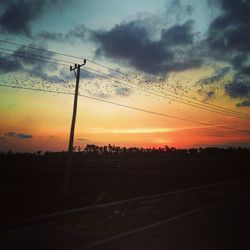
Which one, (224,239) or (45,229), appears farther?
(45,229)

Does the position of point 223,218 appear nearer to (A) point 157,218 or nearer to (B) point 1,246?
(A) point 157,218

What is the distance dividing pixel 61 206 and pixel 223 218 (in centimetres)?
821

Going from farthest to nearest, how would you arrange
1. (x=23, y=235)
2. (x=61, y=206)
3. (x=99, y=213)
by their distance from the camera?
(x=61, y=206) < (x=99, y=213) < (x=23, y=235)

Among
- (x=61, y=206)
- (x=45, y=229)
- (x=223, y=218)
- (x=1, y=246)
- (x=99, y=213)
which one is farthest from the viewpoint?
(x=61, y=206)

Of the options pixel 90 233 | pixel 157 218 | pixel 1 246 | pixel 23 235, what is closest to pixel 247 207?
pixel 157 218

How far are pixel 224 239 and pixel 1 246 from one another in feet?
18.6

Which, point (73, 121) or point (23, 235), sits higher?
point (73, 121)

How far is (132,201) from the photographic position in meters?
18.5

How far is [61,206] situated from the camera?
58.3 ft

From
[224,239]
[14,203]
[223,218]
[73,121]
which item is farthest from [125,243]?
[73,121]

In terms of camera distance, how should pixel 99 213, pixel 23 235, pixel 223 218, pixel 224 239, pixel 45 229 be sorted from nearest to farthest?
pixel 224 239, pixel 23 235, pixel 45 229, pixel 223 218, pixel 99 213

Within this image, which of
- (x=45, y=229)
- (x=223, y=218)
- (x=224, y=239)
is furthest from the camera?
(x=223, y=218)

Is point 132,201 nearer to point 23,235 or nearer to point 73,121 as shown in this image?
point 73,121

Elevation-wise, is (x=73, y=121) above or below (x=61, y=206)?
above
